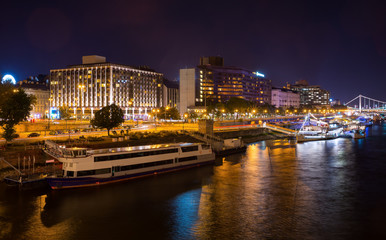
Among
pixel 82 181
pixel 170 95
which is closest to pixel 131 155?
pixel 82 181

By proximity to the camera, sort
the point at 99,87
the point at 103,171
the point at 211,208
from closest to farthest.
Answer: the point at 211,208 < the point at 103,171 < the point at 99,87

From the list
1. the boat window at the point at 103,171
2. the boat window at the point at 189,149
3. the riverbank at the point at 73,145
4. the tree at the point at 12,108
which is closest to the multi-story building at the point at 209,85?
the riverbank at the point at 73,145

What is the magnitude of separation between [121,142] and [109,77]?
340 feet

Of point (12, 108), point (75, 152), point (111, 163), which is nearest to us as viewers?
point (75, 152)

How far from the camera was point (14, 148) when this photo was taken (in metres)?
38.8

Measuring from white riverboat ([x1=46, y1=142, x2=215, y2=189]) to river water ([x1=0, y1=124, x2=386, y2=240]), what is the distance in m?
1.16

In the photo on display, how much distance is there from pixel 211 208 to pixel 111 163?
1315cm

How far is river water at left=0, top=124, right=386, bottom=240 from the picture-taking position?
859 inches

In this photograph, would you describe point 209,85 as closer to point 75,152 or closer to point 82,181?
point 75,152

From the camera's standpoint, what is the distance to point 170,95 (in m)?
190

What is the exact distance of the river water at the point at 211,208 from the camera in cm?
2183

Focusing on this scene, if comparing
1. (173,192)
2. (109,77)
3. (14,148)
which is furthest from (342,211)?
(109,77)

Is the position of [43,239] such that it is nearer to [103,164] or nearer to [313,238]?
[103,164]

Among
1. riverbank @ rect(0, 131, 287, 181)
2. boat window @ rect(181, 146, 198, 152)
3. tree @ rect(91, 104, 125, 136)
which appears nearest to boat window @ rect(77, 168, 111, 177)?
riverbank @ rect(0, 131, 287, 181)
